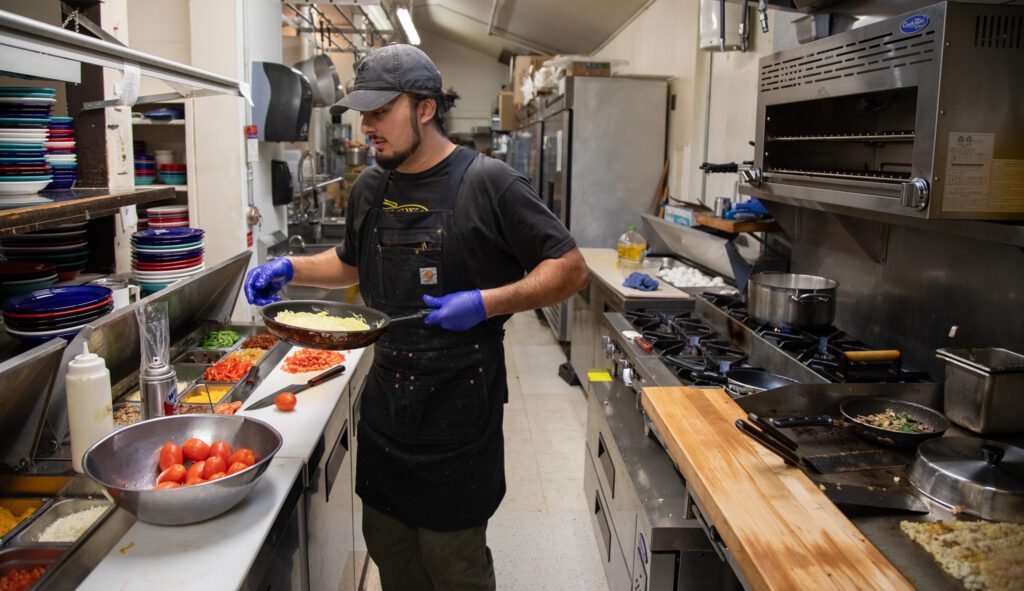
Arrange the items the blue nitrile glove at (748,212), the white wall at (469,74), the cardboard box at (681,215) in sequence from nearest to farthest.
A: the blue nitrile glove at (748,212), the cardboard box at (681,215), the white wall at (469,74)

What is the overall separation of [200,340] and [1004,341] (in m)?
2.82

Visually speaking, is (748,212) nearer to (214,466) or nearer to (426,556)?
(426,556)

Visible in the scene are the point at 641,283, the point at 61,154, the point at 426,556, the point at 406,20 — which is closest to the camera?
the point at 426,556

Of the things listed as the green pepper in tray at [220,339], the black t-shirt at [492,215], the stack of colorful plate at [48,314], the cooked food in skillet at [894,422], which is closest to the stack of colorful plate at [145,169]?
the green pepper in tray at [220,339]

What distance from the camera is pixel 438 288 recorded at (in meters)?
2.06

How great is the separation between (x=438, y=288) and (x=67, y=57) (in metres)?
1.03

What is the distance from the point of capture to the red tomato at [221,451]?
1.62m

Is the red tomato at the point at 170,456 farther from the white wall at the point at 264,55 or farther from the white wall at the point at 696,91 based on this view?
the white wall at the point at 696,91

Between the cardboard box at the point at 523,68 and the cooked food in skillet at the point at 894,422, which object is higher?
the cardboard box at the point at 523,68

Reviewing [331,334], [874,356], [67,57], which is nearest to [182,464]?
[331,334]

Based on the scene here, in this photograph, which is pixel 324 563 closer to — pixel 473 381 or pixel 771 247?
Answer: pixel 473 381

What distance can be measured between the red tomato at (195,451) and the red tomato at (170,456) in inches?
0.5

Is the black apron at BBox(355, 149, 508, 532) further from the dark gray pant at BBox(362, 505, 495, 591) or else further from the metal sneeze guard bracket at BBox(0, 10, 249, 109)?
the metal sneeze guard bracket at BBox(0, 10, 249, 109)

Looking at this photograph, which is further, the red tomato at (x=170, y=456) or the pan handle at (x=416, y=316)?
the pan handle at (x=416, y=316)
